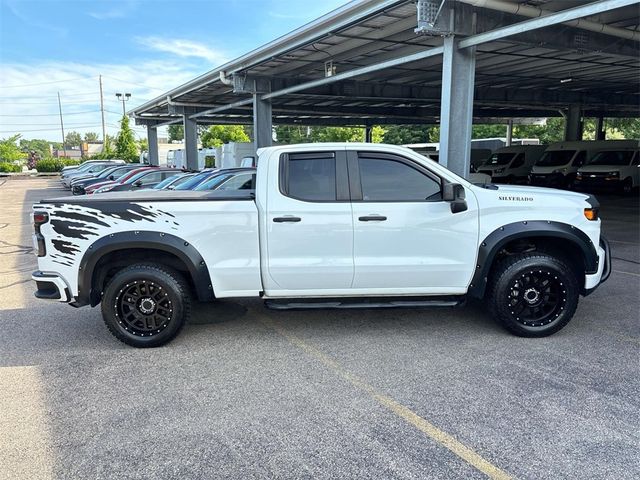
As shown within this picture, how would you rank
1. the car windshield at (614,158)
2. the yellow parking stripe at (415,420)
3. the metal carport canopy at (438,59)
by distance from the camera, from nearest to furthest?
the yellow parking stripe at (415,420) → the metal carport canopy at (438,59) → the car windshield at (614,158)

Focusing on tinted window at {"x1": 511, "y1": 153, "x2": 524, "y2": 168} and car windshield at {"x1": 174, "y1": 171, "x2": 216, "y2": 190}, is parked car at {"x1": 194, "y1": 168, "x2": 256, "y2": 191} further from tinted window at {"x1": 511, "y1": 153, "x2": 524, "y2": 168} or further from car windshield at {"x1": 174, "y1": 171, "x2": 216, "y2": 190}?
tinted window at {"x1": 511, "y1": 153, "x2": 524, "y2": 168}

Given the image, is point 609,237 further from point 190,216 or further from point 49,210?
point 49,210

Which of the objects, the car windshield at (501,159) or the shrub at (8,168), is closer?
the car windshield at (501,159)

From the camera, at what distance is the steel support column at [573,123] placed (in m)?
24.2

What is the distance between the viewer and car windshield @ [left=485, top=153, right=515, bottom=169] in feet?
85.4

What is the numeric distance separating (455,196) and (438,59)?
34.3ft

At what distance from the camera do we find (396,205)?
4824mm

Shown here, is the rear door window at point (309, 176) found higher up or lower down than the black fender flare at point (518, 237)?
higher up

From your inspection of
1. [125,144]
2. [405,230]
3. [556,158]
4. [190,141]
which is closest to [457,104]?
[405,230]

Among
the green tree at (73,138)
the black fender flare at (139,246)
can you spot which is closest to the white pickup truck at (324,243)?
the black fender flare at (139,246)

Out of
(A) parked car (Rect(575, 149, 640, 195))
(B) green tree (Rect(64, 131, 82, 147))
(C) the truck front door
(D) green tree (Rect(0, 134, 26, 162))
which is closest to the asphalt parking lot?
(C) the truck front door

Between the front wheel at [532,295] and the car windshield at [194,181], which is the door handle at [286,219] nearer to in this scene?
the front wheel at [532,295]

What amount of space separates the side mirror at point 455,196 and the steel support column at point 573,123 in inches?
877

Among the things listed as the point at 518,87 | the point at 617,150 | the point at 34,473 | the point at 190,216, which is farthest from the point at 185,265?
the point at 617,150
